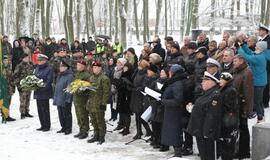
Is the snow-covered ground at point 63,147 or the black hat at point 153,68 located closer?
the snow-covered ground at point 63,147

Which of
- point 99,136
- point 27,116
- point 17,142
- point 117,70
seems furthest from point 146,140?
point 27,116

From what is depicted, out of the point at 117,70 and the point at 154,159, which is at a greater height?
the point at 117,70

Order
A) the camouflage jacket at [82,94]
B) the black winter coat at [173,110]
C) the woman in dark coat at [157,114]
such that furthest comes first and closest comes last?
the camouflage jacket at [82,94] → the woman in dark coat at [157,114] → the black winter coat at [173,110]

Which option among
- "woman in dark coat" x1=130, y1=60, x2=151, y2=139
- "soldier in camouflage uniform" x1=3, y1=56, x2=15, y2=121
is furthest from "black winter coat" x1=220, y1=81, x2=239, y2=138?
"soldier in camouflage uniform" x1=3, y1=56, x2=15, y2=121

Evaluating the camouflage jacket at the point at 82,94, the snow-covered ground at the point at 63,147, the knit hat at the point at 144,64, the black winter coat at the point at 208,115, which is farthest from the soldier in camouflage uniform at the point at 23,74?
the black winter coat at the point at 208,115

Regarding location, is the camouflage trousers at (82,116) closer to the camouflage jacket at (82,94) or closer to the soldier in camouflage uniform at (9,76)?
the camouflage jacket at (82,94)

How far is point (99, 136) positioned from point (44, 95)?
2.16m

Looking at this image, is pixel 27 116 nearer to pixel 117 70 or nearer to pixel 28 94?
pixel 28 94

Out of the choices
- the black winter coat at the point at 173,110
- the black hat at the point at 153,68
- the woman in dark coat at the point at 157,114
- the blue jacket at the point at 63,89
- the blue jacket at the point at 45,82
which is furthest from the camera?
the blue jacket at the point at 45,82

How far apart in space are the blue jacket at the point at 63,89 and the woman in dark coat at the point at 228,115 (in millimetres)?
4730

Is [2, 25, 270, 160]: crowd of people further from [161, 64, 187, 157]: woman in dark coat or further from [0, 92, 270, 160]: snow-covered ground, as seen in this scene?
[0, 92, 270, 160]: snow-covered ground

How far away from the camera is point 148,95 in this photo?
9.44 m

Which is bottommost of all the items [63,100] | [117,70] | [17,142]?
[17,142]

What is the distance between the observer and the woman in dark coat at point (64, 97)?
11141 mm
